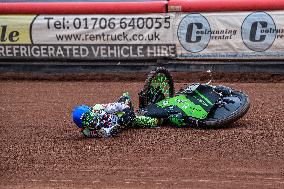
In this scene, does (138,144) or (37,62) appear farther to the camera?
(37,62)

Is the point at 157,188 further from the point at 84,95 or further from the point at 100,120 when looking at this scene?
the point at 84,95

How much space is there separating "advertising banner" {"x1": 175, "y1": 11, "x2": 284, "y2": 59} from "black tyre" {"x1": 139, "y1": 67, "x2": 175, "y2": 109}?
5972 millimetres

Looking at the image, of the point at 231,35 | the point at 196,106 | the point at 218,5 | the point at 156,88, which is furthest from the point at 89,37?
the point at 196,106

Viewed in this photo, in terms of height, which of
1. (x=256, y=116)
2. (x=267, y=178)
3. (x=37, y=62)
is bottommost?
(x=37, y=62)

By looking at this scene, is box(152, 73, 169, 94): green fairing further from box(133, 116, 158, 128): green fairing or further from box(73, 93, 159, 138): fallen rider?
box(73, 93, 159, 138): fallen rider

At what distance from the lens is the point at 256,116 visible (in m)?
11.3

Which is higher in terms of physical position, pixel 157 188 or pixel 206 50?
pixel 157 188

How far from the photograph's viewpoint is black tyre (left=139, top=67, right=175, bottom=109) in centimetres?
1044

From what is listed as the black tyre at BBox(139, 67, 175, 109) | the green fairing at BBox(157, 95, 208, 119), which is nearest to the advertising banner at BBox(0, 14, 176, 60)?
the black tyre at BBox(139, 67, 175, 109)

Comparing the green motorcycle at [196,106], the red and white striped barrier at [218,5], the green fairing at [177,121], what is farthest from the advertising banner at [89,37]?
the green fairing at [177,121]

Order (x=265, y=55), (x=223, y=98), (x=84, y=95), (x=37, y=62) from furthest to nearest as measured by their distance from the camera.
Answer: (x=37, y=62) → (x=265, y=55) → (x=84, y=95) → (x=223, y=98)

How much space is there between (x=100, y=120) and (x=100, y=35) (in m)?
8.11

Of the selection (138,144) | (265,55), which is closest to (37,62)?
(265,55)

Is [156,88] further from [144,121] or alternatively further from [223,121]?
[223,121]
